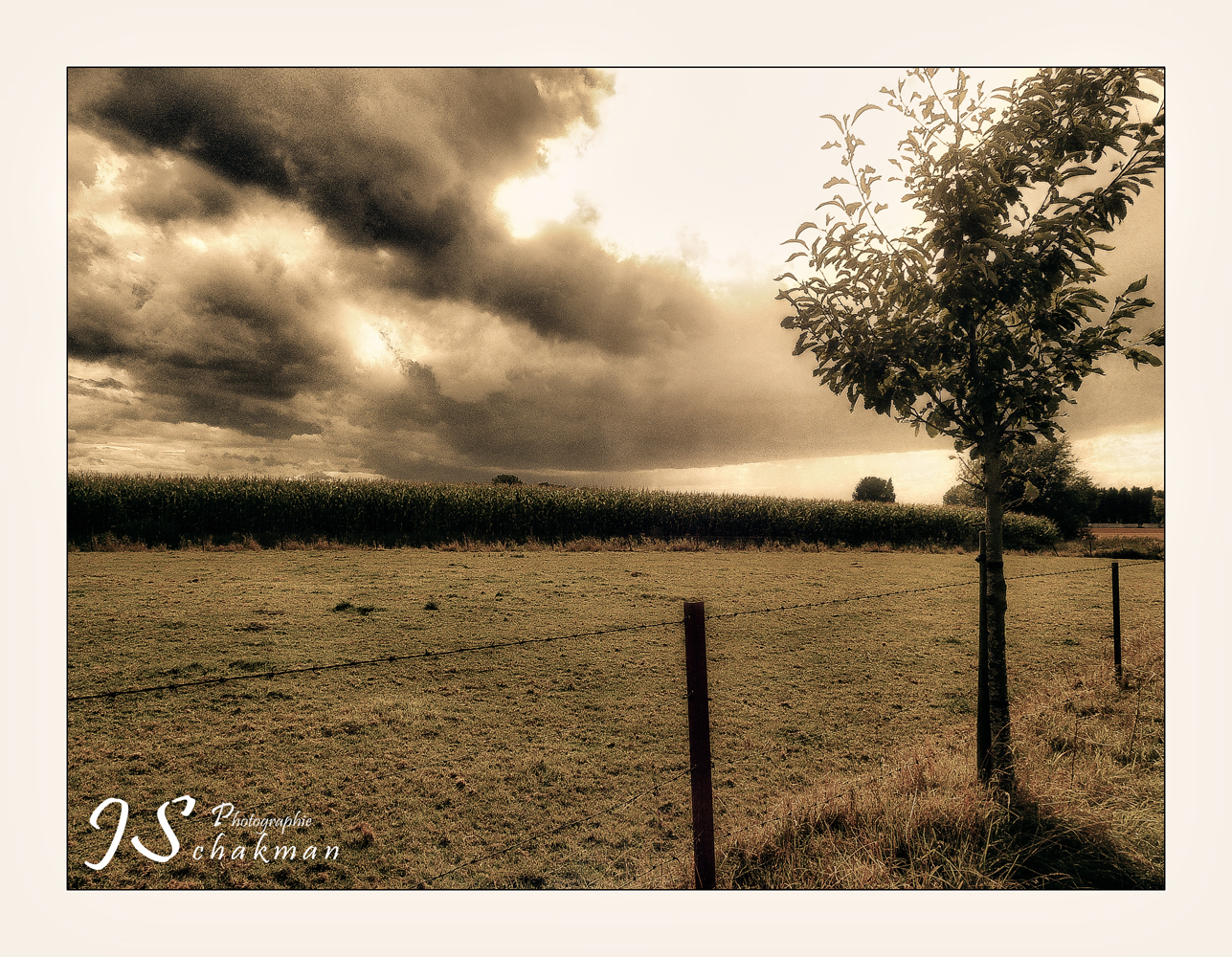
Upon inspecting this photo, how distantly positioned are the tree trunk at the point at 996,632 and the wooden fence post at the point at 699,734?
1.97 m

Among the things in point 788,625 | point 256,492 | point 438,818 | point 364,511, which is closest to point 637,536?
point 364,511

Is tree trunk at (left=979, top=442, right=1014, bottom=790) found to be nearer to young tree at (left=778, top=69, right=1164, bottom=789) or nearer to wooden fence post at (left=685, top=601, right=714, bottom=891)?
young tree at (left=778, top=69, right=1164, bottom=789)

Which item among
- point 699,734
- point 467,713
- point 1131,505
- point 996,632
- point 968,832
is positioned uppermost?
point 1131,505

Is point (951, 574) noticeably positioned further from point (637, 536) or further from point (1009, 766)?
point (1009, 766)

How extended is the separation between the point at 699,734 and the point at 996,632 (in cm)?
217

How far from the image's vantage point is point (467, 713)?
5.20 m

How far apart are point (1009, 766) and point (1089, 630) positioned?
27.3 ft

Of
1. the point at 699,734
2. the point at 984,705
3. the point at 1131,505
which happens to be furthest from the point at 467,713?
the point at 1131,505

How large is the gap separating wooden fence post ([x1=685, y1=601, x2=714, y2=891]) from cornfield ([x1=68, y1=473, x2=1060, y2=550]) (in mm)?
15857

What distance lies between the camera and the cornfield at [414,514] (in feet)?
49.4

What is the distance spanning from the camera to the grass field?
3.27 metres

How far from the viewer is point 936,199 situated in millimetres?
2986

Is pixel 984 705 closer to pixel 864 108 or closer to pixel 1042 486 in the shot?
pixel 1042 486

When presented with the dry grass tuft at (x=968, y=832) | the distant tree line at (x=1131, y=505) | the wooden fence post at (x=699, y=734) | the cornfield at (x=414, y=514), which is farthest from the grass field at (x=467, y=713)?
the cornfield at (x=414, y=514)
